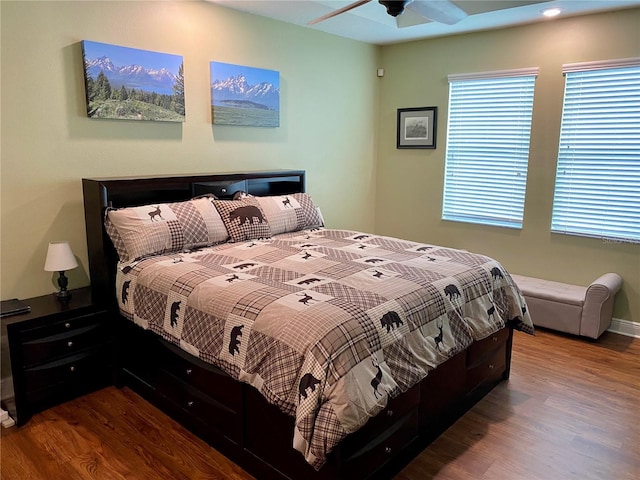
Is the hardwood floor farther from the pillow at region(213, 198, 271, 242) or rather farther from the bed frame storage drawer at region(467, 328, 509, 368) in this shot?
the pillow at region(213, 198, 271, 242)

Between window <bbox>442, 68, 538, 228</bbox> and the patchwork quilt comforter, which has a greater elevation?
window <bbox>442, 68, 538, 228</bbox>

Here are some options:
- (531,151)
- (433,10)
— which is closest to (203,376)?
(433,10)

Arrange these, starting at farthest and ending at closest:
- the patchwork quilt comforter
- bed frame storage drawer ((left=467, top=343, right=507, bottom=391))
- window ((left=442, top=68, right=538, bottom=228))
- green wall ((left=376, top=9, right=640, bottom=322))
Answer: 1. window ((left=442, top=68, right=538, bottom=228))
2. green wall ((left=376, top=9, right=640, bottom=322))
3. bed frame storage drawer ((left=467, top=343, right=507, bottom=391))
4. the patchwork quilt comforter

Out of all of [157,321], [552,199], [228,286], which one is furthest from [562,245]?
[157,321]

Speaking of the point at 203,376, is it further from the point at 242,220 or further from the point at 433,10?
the point at 433,10

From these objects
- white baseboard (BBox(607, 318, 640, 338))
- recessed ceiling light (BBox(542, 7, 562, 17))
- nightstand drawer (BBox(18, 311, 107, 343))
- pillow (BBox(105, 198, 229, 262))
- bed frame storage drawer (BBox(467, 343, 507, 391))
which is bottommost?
white baseboard (BBox(607, 318, 640, 338))

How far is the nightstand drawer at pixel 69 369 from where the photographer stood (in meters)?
2.71

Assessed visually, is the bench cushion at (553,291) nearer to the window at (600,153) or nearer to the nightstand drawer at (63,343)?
the window at (600,153)

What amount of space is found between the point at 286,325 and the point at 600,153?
3325 mm

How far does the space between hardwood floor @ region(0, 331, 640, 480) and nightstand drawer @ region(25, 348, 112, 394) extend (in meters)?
0.15

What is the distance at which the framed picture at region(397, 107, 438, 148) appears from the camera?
16.2ft

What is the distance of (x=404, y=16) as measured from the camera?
432cm

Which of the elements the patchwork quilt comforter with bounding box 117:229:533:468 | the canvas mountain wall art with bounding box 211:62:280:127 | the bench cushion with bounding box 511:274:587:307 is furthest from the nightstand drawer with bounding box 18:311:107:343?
the bench cushion with bounding box 511:274:587:307

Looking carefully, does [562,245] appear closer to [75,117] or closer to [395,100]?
[395,100]
